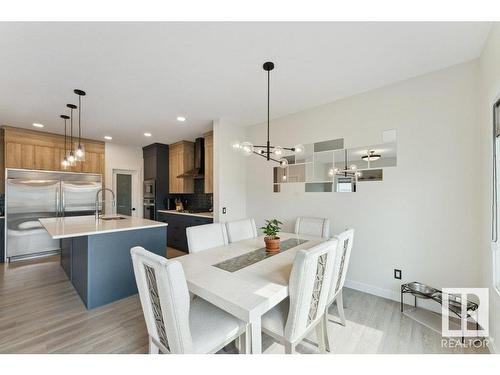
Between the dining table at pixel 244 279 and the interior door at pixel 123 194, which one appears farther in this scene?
the interior door at pixel 123 194

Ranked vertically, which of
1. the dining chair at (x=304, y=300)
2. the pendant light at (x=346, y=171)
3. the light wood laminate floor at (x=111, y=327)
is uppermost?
the pendant light at (x=346, y=171)

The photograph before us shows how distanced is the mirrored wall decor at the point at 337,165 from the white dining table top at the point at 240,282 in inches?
56.9

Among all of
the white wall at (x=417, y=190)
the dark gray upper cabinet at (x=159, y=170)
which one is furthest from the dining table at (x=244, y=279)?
the dark gray upper cabinet at (x=159, y=170)

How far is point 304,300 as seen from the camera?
1318mm

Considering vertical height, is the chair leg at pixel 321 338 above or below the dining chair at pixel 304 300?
below

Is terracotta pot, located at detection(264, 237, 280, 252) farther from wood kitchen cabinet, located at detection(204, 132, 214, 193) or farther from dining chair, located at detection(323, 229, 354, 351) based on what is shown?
wood kitchen cabinet, located at detection(204, 132, 214, 193)

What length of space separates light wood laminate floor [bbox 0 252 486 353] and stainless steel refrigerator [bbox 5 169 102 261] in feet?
5.36

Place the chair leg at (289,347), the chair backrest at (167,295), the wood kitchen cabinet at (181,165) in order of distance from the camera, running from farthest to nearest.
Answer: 1. the wood kitchen cabinet at (181,165)
2. the chair leg at (289,347)
3. the chair backrest at (167,295)

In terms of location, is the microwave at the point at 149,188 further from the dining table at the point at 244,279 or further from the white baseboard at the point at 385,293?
the white baseboard at the point at 385,293

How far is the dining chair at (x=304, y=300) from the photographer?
1.28 m

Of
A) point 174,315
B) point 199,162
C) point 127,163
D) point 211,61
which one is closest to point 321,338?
point 174,315

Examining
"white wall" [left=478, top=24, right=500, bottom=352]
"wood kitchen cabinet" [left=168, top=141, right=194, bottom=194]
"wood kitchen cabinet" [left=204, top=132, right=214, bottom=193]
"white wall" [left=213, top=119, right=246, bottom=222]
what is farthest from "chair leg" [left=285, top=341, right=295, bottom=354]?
"wood kitchen cabinet" [left=168, top=141, right=194, bottom=194]
